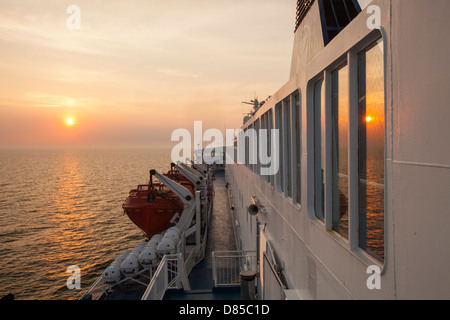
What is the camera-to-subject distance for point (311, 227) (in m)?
3.68

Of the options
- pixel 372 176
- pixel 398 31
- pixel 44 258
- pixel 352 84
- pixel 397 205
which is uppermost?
pixel 398 31

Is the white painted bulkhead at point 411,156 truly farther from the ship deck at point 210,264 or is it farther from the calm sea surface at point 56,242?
the calm sea surface at point 56,242

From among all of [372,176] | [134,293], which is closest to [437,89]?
[372,176]

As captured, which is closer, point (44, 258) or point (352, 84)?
point (352, 84)

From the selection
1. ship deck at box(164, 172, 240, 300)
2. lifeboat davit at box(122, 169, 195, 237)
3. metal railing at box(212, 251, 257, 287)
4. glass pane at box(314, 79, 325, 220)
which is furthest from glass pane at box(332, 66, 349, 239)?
lifeboat davit at box(122, 169, 195, 237)

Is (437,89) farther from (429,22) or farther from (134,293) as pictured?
(134,293)

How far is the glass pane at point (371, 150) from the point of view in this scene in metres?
2.21

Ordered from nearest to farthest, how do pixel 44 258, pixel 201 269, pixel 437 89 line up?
pixel 437 89 < pixel 201 269 < pixel 44 258

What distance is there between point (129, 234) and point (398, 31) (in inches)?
1213

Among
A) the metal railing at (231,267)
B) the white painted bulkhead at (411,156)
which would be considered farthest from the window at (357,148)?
the metal railing at (231,267)

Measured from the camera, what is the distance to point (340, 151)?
2.99 m

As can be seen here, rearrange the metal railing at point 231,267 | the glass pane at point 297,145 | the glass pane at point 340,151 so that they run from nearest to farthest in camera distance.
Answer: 1. the glass pane at point 340,151
2. the glass pane at point 297,145
3. the metal railing at point 231,267

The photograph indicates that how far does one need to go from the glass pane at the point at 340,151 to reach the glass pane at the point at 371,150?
0.33m

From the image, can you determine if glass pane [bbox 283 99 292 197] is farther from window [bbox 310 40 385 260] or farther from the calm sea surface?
the calm sea surface
